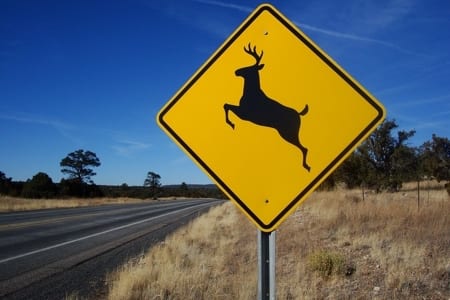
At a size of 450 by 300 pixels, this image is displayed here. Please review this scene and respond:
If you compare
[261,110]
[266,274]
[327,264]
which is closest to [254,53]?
[261,110]

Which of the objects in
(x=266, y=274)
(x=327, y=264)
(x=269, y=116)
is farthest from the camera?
(x=327, y=264)

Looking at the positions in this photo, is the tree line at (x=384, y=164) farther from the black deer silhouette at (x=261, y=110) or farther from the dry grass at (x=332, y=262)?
the black deer silhouette at (x=261, y=110)

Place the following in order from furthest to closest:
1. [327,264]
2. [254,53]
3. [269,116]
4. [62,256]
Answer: [62,256]
[327,264]
[254,53]
[269,116]

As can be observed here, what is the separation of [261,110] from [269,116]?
2.2 inches

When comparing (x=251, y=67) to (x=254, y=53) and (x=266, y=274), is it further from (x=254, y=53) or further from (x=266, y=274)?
(x=266, y=274)

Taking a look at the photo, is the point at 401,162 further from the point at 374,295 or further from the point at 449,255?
the point at 374,295

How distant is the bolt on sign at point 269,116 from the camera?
2348mm

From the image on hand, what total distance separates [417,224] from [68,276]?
6968 millimetres

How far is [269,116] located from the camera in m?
2.42

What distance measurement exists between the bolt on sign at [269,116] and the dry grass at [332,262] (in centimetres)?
323

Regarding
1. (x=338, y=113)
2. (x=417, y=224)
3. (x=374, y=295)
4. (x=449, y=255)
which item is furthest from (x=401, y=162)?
(x=338, y=113)

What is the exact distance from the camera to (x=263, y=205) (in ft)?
7.69

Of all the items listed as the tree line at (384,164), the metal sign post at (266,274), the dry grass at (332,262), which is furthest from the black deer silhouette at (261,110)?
the tree line at (384,164)

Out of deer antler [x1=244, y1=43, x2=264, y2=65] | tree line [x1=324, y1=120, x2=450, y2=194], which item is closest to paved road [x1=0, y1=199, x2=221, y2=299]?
deer antler [x1=244, y1=43, x2=264, y2=65]
